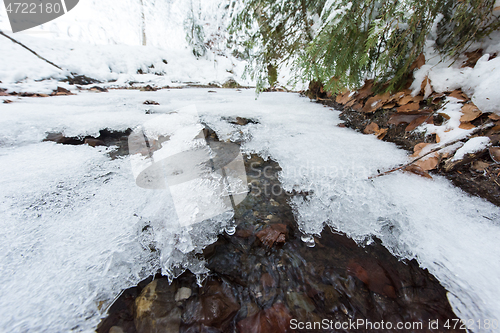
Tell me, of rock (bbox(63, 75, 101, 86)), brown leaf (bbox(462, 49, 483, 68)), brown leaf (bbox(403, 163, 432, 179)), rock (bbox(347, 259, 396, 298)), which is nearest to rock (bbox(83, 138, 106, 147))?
rock (bbox(347, 259, 396, 298))

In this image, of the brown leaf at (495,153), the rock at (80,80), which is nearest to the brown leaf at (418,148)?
the brown leaf at (495,153)

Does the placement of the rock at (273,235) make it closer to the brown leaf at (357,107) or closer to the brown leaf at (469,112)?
the brown leaf at (469,112)

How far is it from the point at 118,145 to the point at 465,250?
2.48 m

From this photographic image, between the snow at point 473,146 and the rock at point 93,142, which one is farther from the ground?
the snow at point 473,146

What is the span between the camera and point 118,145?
1710 millimetres

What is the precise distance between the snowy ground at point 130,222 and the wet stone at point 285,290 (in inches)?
2.9

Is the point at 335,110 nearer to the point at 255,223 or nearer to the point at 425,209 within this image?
the point at 425,209

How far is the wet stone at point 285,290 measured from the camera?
2.25 feet

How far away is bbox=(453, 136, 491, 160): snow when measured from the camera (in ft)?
3.54

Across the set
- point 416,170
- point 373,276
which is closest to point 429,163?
point 416,170

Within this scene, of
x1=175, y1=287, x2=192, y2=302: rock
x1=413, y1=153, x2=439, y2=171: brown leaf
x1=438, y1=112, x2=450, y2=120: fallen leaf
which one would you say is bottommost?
x1=175, y1=287, x2=192, y2=302: rock

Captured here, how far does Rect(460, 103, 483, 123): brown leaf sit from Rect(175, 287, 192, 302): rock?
2.03m

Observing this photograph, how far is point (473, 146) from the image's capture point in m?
1.10

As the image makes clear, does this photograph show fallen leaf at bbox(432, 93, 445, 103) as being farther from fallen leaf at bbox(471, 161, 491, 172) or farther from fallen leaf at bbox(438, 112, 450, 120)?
fallen leaf at bbox(471, 161, 491, 172)
